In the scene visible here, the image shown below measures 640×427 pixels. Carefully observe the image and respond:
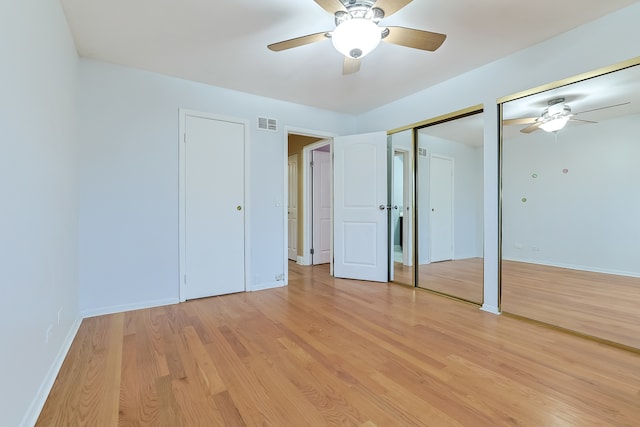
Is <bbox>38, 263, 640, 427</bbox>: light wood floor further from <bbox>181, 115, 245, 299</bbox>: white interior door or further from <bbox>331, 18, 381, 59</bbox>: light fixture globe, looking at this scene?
<bbox>331, 18, 381, 59</bbox>: light fixture globe

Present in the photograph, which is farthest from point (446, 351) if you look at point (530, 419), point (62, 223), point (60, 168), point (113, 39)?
point (113, 39)

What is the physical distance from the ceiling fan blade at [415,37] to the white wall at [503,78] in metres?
1.26

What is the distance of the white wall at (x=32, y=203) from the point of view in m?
1.18

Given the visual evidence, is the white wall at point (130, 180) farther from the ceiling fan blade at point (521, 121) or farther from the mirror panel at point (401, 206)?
the ceiling fan blade at point (521, 121)

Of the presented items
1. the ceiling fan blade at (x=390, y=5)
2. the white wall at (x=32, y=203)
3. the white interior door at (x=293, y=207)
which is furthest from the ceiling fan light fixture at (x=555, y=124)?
the white interior door at (x=293, y=207)

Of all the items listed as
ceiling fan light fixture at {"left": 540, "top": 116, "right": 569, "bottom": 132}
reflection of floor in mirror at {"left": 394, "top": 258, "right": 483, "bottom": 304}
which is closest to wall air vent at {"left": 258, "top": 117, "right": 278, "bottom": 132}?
reflection of floor in mirror at {"left": 394, "top": 258, "right": 483, "bottom": 304}

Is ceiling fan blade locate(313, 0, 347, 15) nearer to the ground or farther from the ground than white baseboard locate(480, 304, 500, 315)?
farther from the ground

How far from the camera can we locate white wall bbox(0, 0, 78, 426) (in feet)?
3.88

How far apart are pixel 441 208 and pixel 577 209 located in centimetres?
130

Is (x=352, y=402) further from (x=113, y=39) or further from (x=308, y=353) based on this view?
(x=113, y=39)

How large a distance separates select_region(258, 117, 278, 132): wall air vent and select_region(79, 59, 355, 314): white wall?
0.35 metres

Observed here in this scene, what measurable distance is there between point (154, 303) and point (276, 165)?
216 centimetres

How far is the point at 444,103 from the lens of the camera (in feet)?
11.0

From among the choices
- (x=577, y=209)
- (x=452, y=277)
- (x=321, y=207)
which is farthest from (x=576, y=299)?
(x=321, y=207)
